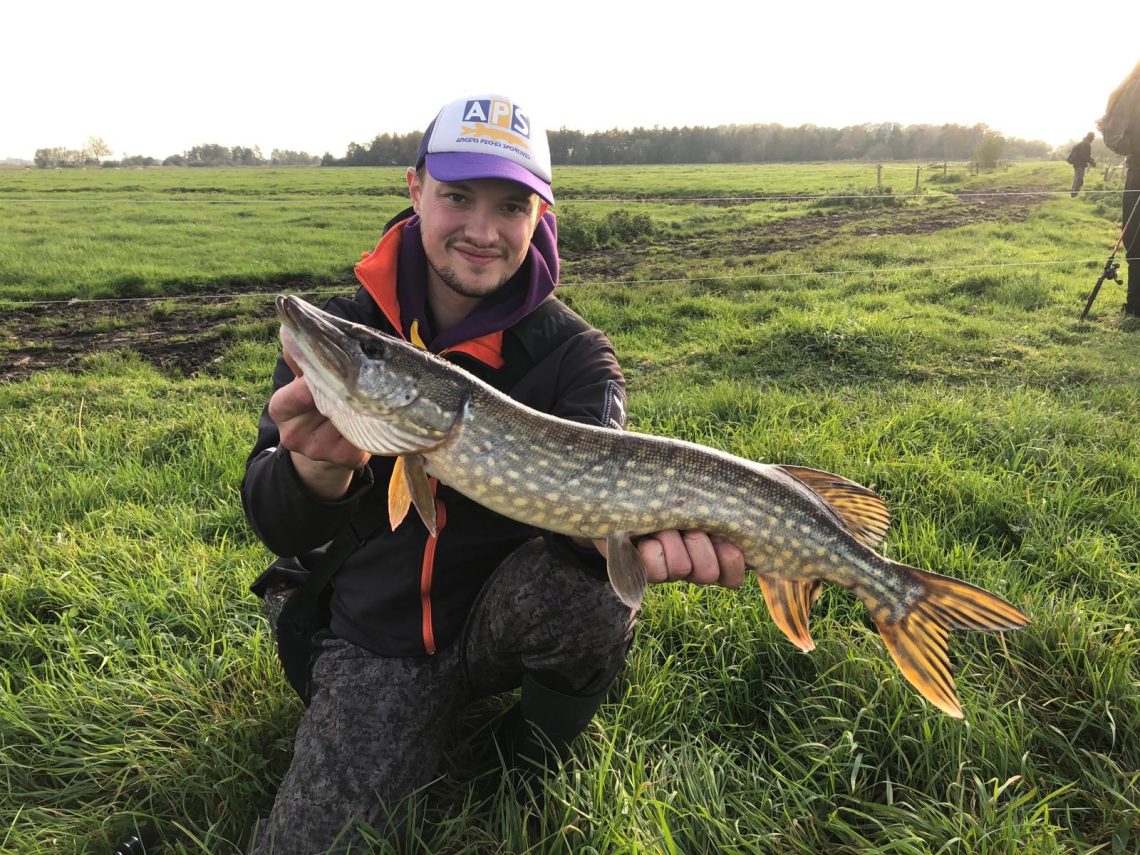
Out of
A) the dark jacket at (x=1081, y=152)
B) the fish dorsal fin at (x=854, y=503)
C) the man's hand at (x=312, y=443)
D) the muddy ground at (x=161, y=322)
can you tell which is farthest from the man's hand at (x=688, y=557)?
the dark jacket at (x=1081, y=152)

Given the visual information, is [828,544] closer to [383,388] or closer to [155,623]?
[383,388]

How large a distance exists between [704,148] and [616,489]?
9291cm

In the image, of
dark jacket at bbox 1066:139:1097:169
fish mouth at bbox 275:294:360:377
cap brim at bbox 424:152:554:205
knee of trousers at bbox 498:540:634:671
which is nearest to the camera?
fish mouth at bbox 275:294:360:377

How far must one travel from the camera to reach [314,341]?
1888 millimetres

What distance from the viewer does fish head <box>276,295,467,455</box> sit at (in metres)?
1.89

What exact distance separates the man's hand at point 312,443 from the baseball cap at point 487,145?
96 centimetres

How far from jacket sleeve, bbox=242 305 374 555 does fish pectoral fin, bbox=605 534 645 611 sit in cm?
85

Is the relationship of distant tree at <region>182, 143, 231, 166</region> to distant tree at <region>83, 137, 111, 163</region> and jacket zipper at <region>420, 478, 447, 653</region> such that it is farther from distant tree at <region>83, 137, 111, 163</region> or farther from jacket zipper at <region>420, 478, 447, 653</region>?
jacket zipper at <region>420, 478, 447, 653</region>

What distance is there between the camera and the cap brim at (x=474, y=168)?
93.0 inches

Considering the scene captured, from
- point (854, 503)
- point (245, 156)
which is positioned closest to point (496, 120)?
point (854, 503)

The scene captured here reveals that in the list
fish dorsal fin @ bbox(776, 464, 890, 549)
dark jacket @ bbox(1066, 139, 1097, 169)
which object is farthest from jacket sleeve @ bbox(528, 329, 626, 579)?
dark jacket @ bbox(1066, 139, 1097, 169)

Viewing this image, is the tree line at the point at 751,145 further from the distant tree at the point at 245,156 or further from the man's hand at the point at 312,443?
the man's hand at the point at 312,443

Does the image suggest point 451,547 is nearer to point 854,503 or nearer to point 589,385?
point 589,385

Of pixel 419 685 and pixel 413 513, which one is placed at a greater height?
pixel 413 513
